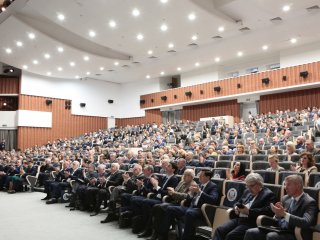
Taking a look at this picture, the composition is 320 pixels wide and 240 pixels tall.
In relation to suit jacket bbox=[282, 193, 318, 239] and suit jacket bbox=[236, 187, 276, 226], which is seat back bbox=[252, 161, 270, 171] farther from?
suit jacket bbox=[282, 193, 318, 239]

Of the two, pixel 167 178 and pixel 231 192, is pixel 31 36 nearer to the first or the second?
pixel 167 178

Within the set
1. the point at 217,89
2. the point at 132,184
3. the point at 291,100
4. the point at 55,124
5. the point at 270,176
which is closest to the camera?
the point at 270,176

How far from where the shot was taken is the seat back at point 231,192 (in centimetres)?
357

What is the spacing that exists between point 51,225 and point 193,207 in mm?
2353

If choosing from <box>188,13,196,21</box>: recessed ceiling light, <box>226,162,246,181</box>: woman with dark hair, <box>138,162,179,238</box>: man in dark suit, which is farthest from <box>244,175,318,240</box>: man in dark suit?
<box>188,13,196,21</box>: recessed ceiling light

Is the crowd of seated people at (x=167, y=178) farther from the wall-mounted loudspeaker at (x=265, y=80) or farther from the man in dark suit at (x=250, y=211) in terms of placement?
the wall-mounted loudspeaker at (x=265, y=80)

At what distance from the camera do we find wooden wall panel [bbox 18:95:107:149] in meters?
18.6

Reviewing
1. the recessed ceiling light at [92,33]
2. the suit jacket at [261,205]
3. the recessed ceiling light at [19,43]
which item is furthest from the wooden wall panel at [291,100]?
the suit jacket at [261,205]

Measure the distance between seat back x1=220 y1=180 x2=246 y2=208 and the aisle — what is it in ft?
4.31

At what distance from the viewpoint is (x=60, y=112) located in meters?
20.4

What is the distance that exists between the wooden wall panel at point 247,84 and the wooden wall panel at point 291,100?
0.83 m

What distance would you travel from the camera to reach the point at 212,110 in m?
18.6

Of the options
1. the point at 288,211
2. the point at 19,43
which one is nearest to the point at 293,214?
the point at 288,211

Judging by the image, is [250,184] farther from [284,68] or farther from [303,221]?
[284,68]
